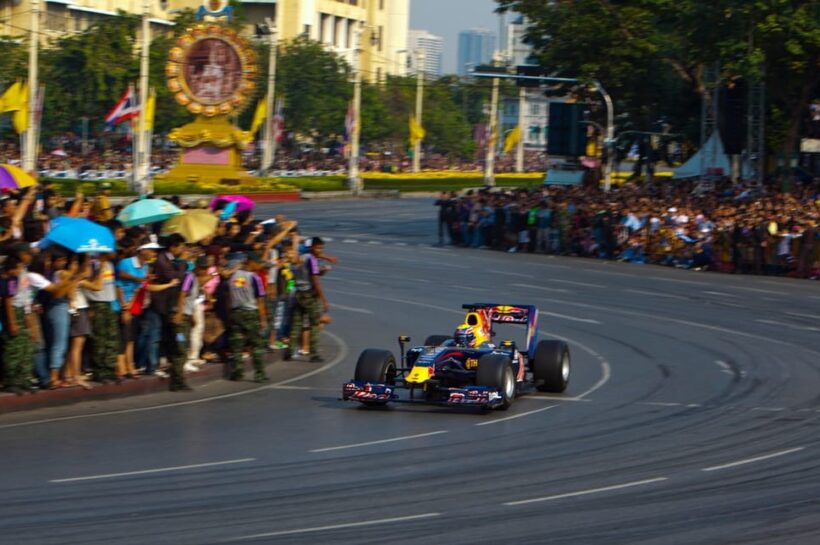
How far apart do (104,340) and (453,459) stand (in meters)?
5.11

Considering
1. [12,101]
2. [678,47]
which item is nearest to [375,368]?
[12,101]

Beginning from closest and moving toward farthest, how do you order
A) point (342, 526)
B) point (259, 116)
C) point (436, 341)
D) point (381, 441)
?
1. point (342, 526)
2. point (381, 441)
3. point (436, 341)
4. point (259, 116)

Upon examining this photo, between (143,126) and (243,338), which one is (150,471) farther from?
(143,126)

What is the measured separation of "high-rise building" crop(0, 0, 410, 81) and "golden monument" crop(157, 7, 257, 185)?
799 inches

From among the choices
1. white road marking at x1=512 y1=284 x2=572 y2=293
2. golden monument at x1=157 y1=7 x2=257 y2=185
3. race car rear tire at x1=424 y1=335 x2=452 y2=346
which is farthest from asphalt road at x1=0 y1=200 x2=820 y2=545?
golden monument at x1=157 y1=7 x2=257 y2=185

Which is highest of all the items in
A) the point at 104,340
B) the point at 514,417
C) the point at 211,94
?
the point at 211,94

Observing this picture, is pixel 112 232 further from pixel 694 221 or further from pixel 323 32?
pixel 323 32

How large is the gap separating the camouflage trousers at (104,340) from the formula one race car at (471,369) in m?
2.68

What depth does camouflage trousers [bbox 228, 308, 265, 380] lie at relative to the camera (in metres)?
18.2

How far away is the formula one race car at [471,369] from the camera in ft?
53.4

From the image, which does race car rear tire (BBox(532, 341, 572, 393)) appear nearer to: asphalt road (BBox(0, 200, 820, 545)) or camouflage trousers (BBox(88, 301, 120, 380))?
asphalt road (BBox(0, 200, 820, 545))

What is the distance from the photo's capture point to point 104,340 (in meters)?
16.6

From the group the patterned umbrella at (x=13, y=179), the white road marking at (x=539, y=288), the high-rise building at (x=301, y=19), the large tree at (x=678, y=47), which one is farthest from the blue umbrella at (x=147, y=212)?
the high-rise building at (x=301, y=19)

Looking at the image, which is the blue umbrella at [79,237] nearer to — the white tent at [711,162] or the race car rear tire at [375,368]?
the race car rear tire at [375,368]
